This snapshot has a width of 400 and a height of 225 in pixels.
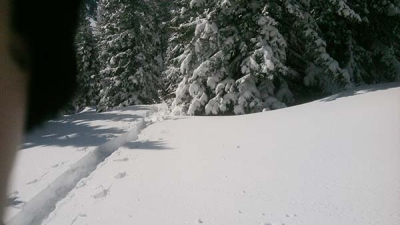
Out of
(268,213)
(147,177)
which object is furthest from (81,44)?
(268,213)

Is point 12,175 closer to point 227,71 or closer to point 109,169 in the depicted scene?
point 109,169

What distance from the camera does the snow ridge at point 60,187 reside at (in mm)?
4508

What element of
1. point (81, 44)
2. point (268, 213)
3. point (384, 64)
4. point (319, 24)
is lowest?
point (268, 213)

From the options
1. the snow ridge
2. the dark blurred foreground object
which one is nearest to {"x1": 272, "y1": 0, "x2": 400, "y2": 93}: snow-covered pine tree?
the snow ridge

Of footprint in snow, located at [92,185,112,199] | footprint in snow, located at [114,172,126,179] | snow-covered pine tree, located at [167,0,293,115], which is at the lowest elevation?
footprint in snow, located at [92,185,112,199]

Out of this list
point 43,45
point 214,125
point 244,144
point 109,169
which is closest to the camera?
point 109,169

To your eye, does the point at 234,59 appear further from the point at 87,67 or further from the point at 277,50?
the point at 87,67

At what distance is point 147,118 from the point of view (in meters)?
13.1

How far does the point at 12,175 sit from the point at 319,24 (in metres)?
11.9

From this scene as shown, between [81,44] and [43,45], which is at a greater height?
[81,44]

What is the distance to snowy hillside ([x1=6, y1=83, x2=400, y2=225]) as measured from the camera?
417 centimetres

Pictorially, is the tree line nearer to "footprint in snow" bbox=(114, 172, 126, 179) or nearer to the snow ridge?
the snow ridge

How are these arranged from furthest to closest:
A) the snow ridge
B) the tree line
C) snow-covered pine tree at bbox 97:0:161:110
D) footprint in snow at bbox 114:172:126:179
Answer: snow-covered pine tree at bbox 97:0:161:110 < the tree line < footprint in snow at bbox 114:172:126:179 < the snow ridge

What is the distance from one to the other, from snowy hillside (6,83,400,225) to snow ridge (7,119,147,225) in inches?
0.8
